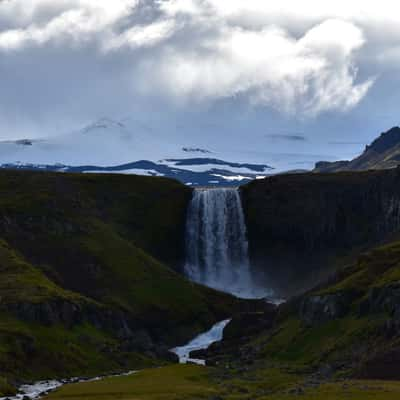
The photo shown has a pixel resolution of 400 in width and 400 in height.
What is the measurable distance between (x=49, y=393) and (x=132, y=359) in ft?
138

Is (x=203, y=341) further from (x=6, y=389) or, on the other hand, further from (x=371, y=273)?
(x=6, y=389)

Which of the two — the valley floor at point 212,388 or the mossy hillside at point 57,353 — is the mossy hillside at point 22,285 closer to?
the mossy hillside at point 57,353

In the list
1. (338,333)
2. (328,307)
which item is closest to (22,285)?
(328,307)

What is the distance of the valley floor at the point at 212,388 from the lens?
94.1 meters

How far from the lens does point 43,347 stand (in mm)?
134500

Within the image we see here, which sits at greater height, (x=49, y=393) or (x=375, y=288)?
(x=375, y=288)

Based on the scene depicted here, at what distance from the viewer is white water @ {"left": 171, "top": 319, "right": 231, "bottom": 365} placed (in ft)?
582

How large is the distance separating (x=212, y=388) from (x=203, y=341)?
78356 millimetres

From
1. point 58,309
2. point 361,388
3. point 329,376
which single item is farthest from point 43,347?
point 361,388

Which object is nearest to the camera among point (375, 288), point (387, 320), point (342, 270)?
point (387, 320)

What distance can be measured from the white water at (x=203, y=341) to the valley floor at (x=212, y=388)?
4750 centimetres

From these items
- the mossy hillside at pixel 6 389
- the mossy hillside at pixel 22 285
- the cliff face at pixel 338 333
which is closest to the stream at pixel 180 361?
the mossy hillside at pixel 6 389

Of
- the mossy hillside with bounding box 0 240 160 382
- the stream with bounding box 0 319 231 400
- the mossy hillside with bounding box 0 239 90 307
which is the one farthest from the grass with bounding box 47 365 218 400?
the mossy hillside with bounding box 0 239 90 307

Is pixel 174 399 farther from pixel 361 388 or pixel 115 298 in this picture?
pixel 115 298
